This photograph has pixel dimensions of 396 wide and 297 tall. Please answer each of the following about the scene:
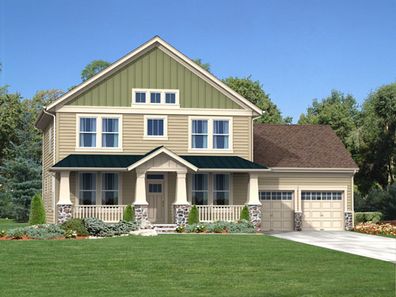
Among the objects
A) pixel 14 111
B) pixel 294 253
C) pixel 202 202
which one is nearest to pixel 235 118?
pixel 202 202

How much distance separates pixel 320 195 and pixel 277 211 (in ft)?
8.43

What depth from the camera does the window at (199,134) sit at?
121 ft

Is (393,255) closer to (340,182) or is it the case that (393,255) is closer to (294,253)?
(294,253)

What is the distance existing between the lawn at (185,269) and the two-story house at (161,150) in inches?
319

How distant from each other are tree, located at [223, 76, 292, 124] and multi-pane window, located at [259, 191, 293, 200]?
2888cm

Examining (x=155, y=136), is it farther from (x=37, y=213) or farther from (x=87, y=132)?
(x=37, y=213)

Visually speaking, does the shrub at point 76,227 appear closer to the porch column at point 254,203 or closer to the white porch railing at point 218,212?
the white porch railing at point 218,212

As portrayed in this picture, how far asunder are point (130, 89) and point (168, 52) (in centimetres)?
264

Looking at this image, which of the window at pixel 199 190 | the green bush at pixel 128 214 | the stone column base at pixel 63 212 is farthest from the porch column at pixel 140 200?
the window at pixel 199 190

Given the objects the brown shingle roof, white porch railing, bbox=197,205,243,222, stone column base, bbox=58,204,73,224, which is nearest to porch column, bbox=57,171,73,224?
stone column base, bbox=58,204,73,224

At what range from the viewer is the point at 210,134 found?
37000 millimetres

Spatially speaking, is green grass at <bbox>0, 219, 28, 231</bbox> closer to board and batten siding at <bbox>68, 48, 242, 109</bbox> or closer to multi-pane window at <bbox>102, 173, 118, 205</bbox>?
multi-pane window at <bbox>102, 173, 118, 205</bbox>

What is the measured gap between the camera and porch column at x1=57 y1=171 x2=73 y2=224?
112 ft

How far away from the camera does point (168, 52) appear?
36.7 m
